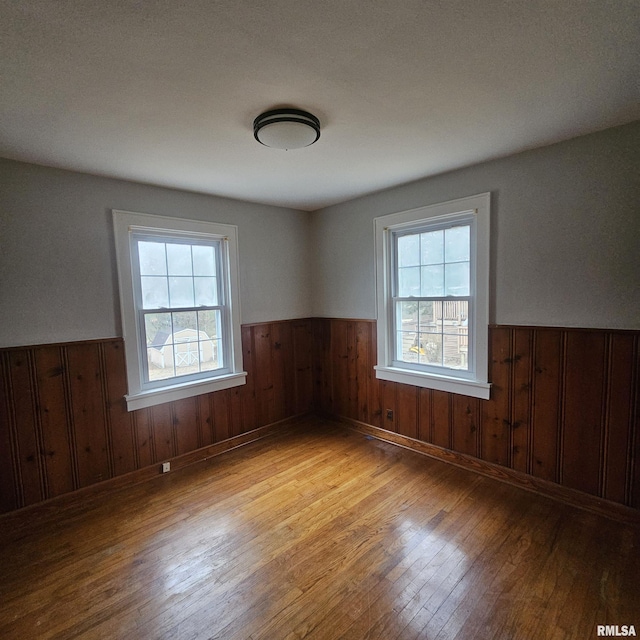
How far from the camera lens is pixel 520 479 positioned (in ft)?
8.43

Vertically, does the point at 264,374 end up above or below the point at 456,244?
below

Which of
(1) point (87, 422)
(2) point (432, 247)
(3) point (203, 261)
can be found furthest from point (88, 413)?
(2) point (432, 247)

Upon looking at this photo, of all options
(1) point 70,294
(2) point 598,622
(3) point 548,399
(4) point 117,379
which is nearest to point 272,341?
(4) point 117,379

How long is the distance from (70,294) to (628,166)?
382 centimetres

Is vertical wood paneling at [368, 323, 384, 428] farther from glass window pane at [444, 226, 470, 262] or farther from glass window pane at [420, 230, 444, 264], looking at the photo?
glass window pane at [444, 226, 470, 262]

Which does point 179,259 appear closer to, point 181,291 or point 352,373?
point 181,291

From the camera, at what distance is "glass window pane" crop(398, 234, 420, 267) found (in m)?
3.17

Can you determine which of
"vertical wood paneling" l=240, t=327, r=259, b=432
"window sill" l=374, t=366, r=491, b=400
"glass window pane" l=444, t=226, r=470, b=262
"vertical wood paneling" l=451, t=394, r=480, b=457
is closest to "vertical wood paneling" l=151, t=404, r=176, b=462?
"vertical wood paneling" l=240, t=327, r=259, b=432

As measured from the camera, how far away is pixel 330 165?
259 cm

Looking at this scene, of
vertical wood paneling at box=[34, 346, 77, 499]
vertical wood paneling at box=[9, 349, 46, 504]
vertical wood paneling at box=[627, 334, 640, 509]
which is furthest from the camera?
vertical wood paneling at box=[34, 346, 77, 499]

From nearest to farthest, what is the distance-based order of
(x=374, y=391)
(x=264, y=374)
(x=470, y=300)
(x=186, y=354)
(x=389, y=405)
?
(x=470, y=300), (x=186, y=354), (x=389, y=405), (x=374, y=391), (x=264, y=374)

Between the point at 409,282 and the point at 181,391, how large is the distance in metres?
2.34

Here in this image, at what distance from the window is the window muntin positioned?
5.41ft

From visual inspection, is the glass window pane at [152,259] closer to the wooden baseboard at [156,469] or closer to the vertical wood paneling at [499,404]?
the wooden baseboard at [156,469]
